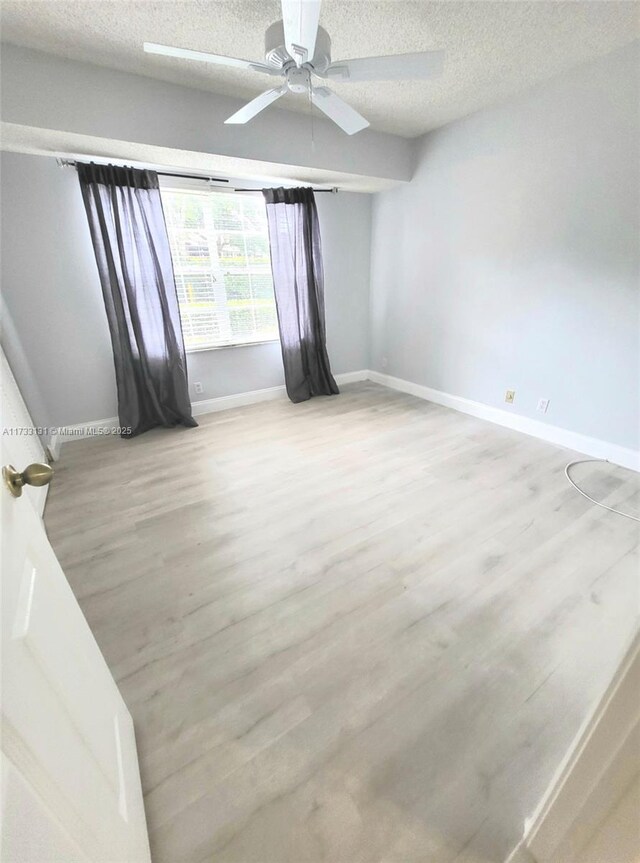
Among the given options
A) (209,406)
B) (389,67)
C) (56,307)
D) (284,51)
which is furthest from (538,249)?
(56,307)

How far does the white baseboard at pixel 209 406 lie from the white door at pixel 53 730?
8.30ft

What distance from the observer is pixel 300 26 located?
4.17ft

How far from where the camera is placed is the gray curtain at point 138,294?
266 centimetres

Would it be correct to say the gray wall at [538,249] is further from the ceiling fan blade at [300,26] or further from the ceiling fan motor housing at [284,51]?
the ceiling fan blade at [300,26]

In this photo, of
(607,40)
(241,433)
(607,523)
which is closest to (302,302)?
(241,433)

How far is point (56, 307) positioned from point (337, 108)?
2470 millimetres

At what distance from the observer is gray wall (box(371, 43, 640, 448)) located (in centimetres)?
224

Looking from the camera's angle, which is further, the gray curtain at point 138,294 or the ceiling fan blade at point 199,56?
the gray curtain at point 138,294

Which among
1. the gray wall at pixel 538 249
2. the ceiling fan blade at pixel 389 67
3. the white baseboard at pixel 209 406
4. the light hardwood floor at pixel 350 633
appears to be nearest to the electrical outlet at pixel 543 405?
the gray wall at pixel 538 249

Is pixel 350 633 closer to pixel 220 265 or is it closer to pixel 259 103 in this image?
pixel 259 103

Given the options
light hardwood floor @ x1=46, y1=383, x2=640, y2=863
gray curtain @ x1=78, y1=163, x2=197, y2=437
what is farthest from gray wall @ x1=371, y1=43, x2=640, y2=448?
gray curtain @ x1=78, y1=163, x2=197, y2=437

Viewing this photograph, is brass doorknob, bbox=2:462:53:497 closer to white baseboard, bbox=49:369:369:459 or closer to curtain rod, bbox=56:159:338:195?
white baseboard, bbox=49:369:369:459

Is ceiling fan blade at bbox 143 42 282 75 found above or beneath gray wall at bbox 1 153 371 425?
above

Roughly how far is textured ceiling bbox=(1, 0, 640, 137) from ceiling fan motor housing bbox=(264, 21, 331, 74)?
0.18 m
